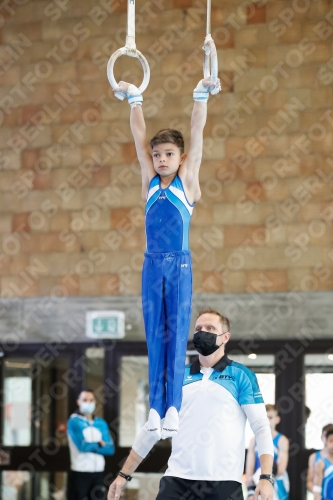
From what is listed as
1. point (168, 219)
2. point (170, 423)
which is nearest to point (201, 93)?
point (168, 219)

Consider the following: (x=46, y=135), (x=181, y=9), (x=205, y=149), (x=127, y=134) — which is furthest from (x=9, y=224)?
(x=181, y=9)

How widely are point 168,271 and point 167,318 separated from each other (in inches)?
8.7

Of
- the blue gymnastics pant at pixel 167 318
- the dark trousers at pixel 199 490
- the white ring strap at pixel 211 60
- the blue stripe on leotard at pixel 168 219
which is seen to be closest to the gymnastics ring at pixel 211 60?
the white ring strap at pixel 211 60

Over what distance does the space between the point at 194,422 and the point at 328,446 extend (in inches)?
130

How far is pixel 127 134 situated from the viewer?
10.6 meters

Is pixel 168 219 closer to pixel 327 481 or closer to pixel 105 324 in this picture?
pixel 327 481

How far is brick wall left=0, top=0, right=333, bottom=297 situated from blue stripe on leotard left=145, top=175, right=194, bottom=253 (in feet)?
19.8

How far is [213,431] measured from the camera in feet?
14.1

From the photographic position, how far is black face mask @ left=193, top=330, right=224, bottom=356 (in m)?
4.38

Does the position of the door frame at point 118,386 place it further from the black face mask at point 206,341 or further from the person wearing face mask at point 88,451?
the black face mask at point 206,341

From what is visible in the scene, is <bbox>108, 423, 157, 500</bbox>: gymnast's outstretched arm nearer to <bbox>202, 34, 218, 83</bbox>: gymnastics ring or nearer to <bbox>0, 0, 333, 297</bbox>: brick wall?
<bbox>202, 34, 218, 83</bbox>: gymnastics ring

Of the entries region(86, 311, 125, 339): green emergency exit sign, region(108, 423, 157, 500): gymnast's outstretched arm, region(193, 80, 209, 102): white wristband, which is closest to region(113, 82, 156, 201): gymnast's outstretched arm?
region(193, 80, 209, 102): white wristband

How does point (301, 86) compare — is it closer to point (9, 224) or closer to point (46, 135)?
point (46, 135)

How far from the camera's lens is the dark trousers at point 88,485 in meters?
9.20
